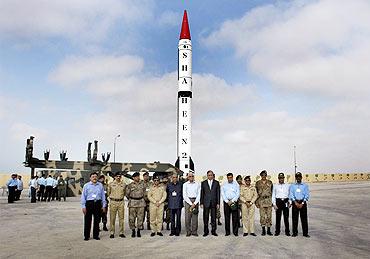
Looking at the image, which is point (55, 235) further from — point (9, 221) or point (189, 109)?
point (189, 109)

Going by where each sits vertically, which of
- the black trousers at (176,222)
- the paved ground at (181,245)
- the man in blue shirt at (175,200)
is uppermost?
the man in blue shirt at (175,200)

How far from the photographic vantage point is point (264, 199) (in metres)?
10.9

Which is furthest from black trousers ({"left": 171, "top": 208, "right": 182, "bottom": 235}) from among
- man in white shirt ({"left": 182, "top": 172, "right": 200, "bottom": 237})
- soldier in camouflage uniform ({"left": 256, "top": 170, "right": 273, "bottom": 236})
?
soldier in camouflage uniform ({"left": 256, "top": 170, "right": 273, "bottom": 236})

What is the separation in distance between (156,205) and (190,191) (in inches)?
40.8

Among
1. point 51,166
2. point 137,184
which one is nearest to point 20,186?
point 51,166

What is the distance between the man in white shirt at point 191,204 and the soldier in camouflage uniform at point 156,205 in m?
0.64

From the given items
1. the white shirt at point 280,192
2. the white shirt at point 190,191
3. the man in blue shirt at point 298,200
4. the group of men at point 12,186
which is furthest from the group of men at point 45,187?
the man in blue shirt at point 298,200

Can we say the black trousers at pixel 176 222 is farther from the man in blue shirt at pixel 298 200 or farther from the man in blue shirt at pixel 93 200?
the man in blue shirt at pixel 298 200

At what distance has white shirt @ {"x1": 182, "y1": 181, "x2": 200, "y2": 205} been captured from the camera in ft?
35.9

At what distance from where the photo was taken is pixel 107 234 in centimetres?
1084

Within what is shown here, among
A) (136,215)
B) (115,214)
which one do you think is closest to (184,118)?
(136,215)

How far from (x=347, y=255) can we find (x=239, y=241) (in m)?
2.64

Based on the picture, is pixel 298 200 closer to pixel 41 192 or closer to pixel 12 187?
pixel 12 187

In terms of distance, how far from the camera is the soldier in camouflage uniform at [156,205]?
35.0 feet
